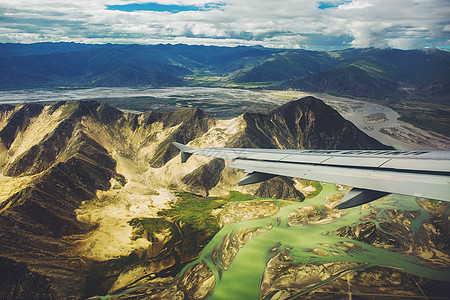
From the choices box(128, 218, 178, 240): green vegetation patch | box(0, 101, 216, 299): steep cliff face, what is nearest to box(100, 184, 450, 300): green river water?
box(128, 218, 178, 240): green vegetation patch

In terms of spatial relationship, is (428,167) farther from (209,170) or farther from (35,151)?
(35,151)

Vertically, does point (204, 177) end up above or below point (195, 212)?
above

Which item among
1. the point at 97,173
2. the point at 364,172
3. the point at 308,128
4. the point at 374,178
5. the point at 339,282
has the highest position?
the point at 374,178

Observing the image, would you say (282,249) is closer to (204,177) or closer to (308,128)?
(204,177)

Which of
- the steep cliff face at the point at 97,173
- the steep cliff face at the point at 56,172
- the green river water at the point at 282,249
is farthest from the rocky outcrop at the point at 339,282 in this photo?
the steep cliff face at the point at 56,172

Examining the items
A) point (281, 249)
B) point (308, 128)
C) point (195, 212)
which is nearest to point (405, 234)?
point (281, 249)

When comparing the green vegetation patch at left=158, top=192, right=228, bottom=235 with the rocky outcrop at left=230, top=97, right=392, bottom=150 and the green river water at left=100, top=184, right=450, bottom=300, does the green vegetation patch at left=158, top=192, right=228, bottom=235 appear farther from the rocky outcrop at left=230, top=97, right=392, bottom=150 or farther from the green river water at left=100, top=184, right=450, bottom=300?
the rocky outcrop at left=230, top=97, right=392, bottom=150
